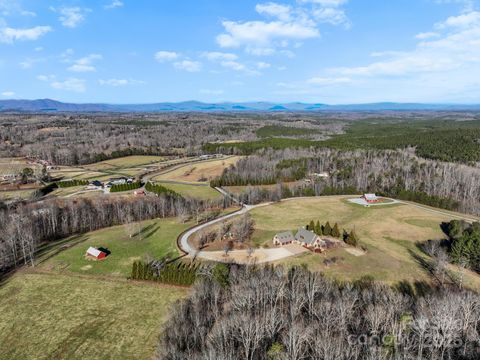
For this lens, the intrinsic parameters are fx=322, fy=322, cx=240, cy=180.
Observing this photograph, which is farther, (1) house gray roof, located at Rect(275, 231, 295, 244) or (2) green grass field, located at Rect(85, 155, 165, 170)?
(2) green grass field, located at Rect(85, 155, 165, 170)

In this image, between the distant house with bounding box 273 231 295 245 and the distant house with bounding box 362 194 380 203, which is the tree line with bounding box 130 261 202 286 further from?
the distant house with bounding box 362 194 380 203

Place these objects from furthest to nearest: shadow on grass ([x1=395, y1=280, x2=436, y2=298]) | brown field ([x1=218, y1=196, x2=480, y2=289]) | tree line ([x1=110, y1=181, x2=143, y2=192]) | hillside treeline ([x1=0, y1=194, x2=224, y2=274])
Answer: tree line ([x1=110, y1=181, x2=143, y2=192]) < hillside treeline ([x1=0, y1=194, x2=224, y2=274]) < brown field ([x1=218, y1=196, x2=480, y2=289]) < shadow on grass ([x1=395, y1=280, x2=436, y2=298])

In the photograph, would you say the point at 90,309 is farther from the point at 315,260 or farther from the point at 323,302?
the point at 315,260

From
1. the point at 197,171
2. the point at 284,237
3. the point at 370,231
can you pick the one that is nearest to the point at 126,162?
the point at 197,171

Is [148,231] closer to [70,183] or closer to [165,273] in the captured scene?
[165,273]

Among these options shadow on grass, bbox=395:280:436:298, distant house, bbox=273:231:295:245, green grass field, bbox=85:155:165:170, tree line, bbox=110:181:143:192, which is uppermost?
green grass field, bbox=85:155:165:170

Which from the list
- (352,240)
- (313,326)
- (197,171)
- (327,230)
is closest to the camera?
(313,326)

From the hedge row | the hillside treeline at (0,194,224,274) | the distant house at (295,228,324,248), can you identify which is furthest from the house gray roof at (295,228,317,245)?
the hedge row

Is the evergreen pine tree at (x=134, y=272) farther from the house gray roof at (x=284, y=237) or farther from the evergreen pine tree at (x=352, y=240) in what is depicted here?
the evergreen pine tree at (x=352, y=240)
